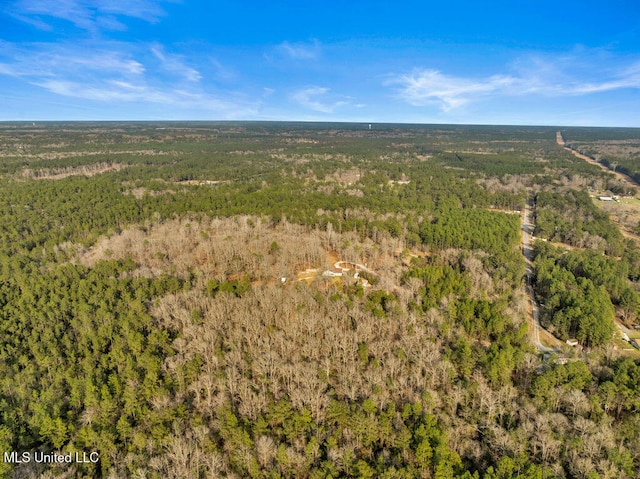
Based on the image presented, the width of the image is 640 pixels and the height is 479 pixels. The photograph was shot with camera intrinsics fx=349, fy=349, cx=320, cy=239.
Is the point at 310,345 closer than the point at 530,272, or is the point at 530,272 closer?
the point at 310,345

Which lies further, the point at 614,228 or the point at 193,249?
the point at 614,228

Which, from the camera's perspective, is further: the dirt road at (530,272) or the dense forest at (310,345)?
the dirt road at (530,272)

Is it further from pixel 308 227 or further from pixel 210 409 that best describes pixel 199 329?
pixel 308 227

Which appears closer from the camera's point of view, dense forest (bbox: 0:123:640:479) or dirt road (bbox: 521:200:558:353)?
dense forest (bbox: 0:123:640:479)

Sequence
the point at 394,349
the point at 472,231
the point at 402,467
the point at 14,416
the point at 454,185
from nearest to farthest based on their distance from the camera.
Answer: the point at 402,467 → the point at 14,416 → the point at 394,349 → the point at 472,231 → the point at 454,185

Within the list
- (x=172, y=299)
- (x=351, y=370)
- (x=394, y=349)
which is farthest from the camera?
(x=172, y=299)

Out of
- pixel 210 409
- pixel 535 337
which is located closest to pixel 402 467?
pixel 210 409

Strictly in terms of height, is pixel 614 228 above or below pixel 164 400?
above

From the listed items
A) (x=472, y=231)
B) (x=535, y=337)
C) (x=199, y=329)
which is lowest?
(x=535, y=337)
